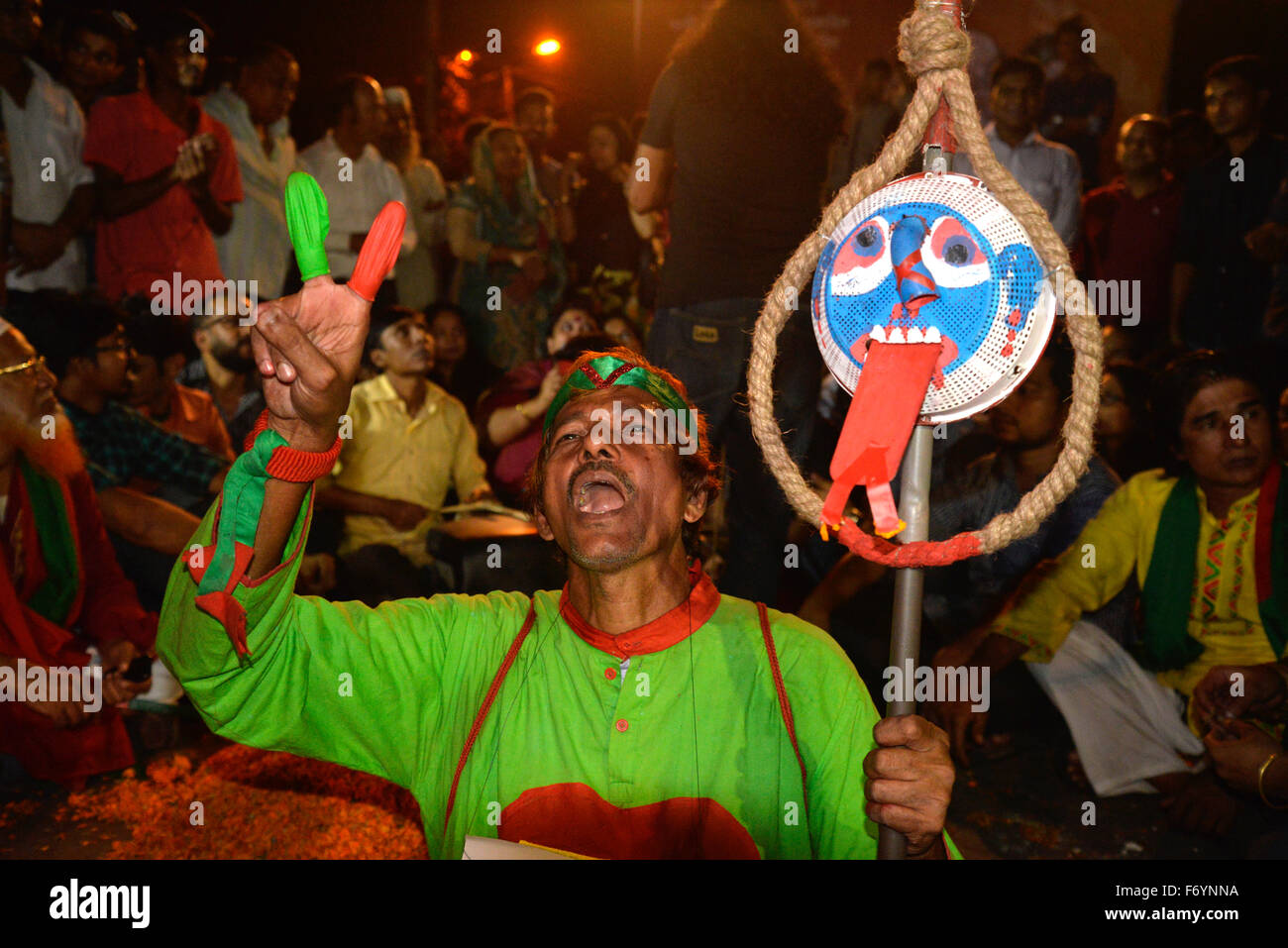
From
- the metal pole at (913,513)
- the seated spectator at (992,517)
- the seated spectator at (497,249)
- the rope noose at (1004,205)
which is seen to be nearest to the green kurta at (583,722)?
the metal pole at (913,513)

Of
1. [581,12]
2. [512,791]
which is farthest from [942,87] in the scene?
[581,12]

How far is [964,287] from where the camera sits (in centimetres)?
170

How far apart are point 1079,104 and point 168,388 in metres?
6.01

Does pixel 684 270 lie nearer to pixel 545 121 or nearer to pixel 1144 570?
pixel 1144 570

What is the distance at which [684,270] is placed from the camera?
4.18m

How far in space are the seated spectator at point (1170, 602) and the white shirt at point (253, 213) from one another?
4.01m

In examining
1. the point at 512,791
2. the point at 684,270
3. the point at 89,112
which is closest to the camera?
the point at 512,791

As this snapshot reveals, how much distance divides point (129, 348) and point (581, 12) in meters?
5.15

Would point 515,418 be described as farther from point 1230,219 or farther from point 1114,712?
point 1230,219

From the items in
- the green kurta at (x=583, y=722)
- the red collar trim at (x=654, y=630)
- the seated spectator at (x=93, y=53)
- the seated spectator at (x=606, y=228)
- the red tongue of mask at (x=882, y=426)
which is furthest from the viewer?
the seated spectator at (x=606, y=228)

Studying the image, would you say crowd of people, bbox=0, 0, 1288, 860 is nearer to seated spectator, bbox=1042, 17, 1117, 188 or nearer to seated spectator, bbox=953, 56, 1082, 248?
seated spectator, bbox=953, 56, 1082, 248

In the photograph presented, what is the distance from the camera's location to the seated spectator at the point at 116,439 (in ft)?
14.8

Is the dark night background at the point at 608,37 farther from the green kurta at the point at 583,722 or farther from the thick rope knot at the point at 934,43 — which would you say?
the thick rope knot at the point at 934,43

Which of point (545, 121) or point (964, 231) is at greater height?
point (545, 121)
